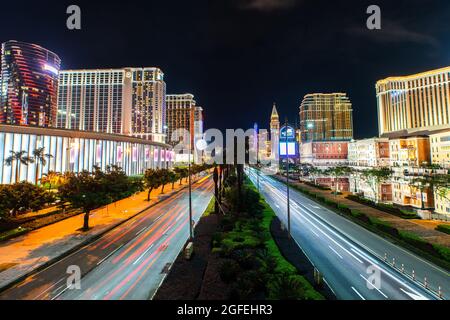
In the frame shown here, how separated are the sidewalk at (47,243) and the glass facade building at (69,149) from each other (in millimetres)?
20847

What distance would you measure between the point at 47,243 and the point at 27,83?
641ft

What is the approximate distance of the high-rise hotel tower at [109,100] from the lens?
173m

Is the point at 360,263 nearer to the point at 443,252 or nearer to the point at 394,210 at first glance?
the point at 443,252

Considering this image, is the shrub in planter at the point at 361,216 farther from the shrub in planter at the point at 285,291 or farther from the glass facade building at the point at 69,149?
the glass facade building at the point at 69,149

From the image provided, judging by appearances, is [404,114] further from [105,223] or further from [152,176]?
[105,223]

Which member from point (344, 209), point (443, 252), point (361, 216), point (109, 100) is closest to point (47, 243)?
point (443, 252)

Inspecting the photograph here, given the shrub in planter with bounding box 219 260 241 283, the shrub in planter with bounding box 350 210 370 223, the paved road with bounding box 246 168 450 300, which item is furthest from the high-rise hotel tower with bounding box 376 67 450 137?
the shrub in planter with bounding box 219 260 241 283

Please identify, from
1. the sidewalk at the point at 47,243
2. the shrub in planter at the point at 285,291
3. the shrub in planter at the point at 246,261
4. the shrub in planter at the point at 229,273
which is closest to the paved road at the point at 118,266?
the sidewalk at the point at 47,243

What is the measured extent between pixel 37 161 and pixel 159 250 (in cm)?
5811

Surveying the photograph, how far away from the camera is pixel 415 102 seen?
149 metres

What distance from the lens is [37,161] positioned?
6325 centimetres

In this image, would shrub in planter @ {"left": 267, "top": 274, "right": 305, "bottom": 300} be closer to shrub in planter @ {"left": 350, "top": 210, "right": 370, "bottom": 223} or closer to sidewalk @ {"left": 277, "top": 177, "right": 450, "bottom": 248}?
sidewalk @ {"left": 277, "top": 177, "right": 450, "bottom": 248}

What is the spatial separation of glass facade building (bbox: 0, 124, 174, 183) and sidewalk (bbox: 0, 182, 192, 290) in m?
20.8
